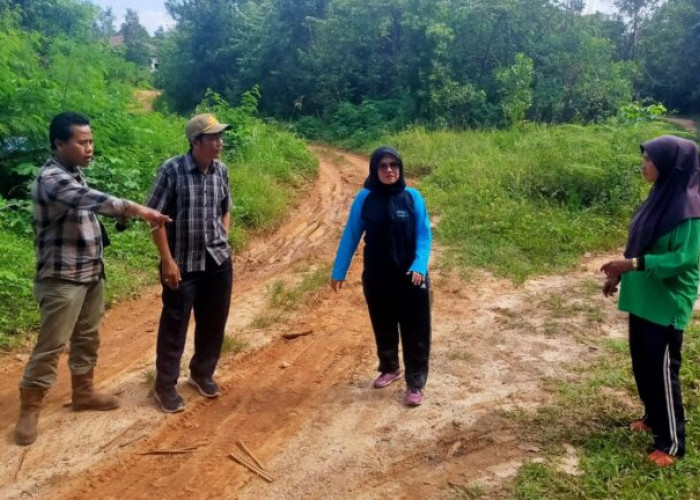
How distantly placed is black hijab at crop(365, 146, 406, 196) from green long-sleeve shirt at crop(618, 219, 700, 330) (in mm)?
1398

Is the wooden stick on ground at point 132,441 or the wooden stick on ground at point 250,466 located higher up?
the wooden stick on ground at point 250,466

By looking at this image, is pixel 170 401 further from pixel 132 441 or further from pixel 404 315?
pixel 404 315

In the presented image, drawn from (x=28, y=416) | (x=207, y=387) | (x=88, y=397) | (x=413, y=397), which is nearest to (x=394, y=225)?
(x=413, y=397)

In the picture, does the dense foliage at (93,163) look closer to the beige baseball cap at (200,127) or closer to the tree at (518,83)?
the beige baseball cap at (200,127)

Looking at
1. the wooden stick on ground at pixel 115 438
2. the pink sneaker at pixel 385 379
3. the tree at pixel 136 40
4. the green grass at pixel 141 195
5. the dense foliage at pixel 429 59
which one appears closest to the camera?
the wooden stick on ground at pixel 115 438

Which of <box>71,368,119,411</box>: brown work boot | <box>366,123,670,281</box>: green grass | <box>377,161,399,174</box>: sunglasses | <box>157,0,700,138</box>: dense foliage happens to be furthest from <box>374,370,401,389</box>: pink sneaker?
<box>157,0,700,138</box>: dense foliage

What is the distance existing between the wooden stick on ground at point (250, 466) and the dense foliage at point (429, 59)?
43.8 feet

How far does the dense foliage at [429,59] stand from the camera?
18.8 meters

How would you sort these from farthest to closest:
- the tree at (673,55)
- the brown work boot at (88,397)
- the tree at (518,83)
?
the tree at (673,55) → the tree at (518,83) → the brown work boot at (88,397)

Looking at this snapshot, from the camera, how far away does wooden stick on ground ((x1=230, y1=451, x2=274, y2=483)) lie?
3294 mm

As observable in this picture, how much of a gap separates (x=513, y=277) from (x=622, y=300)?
3.29 m

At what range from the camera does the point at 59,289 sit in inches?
137

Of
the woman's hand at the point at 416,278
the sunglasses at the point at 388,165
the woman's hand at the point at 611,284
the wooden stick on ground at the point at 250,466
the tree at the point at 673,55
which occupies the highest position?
the tree at the point at 673,55

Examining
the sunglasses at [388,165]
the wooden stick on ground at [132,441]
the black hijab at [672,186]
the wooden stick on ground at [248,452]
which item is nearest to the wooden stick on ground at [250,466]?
the wooden stick on ground at [248,452]
